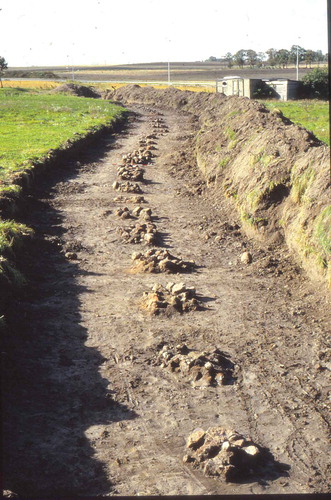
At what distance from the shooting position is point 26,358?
723 centimetres

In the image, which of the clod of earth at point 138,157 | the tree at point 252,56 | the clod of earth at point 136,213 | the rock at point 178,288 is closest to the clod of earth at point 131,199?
the clod of earth at point 136,213

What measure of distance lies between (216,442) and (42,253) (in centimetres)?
692

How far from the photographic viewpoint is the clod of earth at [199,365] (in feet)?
22.3

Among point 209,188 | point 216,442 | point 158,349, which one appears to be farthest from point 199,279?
point 209,188

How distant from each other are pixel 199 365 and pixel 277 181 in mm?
6252

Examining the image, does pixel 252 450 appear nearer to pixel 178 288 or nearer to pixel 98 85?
pixel 178 288

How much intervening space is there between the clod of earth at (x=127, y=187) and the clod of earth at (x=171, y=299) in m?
7.78

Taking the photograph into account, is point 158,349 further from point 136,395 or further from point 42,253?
point 42,253

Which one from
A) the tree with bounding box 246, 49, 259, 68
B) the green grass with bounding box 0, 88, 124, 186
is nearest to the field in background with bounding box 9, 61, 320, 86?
the tree with bounding box 246, 49, 259, 68

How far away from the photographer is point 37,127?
29344 millimetres

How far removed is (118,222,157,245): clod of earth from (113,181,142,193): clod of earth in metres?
3.91

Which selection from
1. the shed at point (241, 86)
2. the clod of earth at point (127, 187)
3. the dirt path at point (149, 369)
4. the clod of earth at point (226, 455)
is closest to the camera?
the clod of earth at point (226, 455)

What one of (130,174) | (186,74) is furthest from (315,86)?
(186,74)

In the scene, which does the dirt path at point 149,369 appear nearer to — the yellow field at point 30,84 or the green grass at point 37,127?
the green grass at point 37,127
